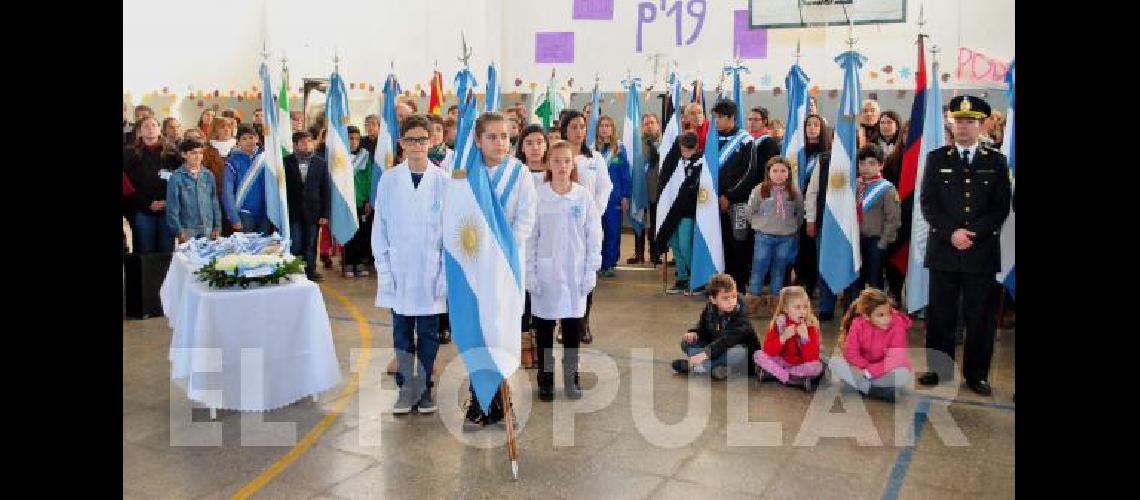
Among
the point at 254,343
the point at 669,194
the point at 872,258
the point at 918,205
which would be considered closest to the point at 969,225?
the point at 918,205

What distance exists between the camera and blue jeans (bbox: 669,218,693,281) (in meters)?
8.93

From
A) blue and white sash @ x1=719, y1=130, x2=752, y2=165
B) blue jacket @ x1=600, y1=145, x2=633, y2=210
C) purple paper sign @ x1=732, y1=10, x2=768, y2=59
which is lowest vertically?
blue jacket @ x1=600, y1=145, x2=633, y2=210

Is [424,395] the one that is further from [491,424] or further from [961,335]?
[961,335]

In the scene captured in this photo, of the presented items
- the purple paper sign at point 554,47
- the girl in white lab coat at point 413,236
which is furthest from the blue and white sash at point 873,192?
the purple paper sign at point 554,47

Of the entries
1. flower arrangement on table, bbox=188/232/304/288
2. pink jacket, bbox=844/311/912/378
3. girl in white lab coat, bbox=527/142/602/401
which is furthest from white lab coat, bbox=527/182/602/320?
pink jacket, bbox=844/311/912/378

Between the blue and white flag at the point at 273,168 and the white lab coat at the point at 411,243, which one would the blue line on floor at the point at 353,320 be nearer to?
the blue and white flag at the point at 273,168

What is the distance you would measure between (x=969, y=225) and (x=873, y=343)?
0.89 meters

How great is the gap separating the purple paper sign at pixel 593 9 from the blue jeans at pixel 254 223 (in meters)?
8.34

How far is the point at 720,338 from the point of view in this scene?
225 inches

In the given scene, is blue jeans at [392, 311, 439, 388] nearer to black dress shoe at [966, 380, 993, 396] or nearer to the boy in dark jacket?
the boy in dark jacket

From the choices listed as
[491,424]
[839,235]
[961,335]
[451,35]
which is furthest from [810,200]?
[451,35]

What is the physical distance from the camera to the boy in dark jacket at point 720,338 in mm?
5711

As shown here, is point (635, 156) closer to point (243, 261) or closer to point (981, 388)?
point (981, 388)

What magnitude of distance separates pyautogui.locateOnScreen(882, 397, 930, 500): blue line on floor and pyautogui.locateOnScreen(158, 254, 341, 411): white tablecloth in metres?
3.08
